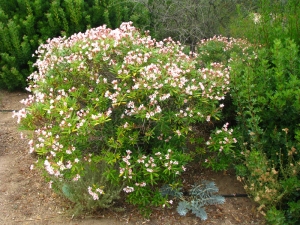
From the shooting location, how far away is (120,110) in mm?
3430

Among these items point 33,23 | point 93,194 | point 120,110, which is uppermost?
point 33,23

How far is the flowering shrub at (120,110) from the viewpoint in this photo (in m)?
3.11

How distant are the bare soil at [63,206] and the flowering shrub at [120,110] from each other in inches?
8.9

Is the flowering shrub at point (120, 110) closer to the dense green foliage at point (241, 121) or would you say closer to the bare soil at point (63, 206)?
the dense green foliage at point (241, 121)

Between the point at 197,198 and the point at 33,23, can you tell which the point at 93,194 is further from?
the point at 33,23

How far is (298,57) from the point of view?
Answer: 145 inches

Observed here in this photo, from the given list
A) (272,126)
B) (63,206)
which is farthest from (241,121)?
(63,206)

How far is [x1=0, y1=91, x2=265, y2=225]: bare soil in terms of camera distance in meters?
3.48

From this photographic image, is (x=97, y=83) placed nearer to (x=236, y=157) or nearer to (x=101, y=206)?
(x=101, y=206)

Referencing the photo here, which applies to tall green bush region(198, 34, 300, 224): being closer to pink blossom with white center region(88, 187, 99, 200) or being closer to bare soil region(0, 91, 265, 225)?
bare soil region(0, 91, 265, 225)

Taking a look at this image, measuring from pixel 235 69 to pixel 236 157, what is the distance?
2.78 ft

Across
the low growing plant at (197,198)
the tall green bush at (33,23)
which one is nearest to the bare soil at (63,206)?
the low growing plant at (197,198)

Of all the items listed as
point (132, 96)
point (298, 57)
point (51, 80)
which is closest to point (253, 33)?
point (298, 57)

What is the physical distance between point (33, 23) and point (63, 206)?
3174 millimetres
